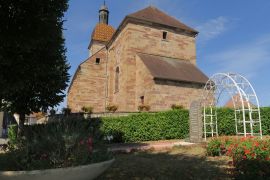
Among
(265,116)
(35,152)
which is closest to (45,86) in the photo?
(35,152)

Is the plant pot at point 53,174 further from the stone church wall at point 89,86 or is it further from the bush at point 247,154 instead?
the stone church wall at point 89,86

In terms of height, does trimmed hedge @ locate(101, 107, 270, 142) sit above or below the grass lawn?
above

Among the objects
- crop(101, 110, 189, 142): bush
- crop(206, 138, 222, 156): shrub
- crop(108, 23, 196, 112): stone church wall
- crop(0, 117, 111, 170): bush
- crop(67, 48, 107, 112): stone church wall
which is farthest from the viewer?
crop(67, 48, 107, 112): stone church wall

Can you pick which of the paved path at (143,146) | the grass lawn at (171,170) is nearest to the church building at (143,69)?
the paved path at (143,146)

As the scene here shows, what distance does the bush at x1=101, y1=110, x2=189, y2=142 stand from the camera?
17422mm

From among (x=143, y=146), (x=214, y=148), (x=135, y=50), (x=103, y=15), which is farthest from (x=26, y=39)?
(x=103, y=15)

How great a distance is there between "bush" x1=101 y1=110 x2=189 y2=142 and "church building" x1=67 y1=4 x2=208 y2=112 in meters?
4.86

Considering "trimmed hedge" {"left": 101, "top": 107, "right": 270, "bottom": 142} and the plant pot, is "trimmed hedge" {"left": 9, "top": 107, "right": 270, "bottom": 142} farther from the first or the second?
the plant pot

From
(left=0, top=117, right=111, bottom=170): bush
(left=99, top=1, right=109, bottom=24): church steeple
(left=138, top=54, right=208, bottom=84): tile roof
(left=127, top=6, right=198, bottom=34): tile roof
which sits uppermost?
(left=99, top=1, right=109, bottom=24): church steeple

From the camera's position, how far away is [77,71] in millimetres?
31969

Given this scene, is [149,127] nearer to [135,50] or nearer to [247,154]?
[247,154]

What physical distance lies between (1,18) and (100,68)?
24841 mm

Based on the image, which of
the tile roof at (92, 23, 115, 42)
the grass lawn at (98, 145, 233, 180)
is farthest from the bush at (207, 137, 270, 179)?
the tile roof at (92, 23, 115, 42)

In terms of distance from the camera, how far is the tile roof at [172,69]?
22891 mm
